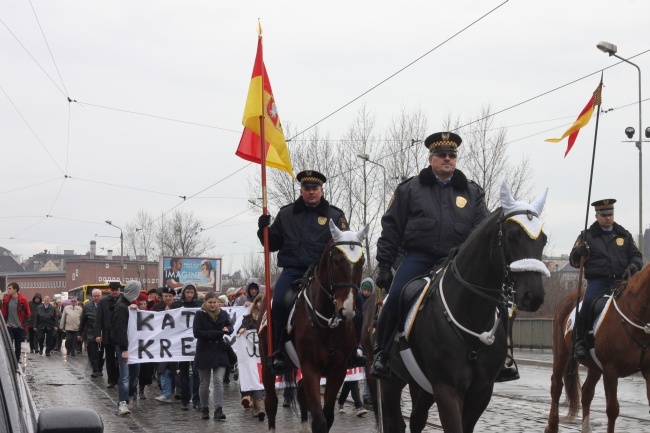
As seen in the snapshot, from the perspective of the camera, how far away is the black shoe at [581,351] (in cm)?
1215

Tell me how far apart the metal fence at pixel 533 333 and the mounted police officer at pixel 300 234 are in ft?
83.4

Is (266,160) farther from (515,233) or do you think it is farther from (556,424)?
(515,233)

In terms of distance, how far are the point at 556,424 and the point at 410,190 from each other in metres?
4.85

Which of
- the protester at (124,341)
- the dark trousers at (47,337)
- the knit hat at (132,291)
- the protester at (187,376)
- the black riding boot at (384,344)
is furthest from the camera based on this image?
the dark trousers at (47,337)

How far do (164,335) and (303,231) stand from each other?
24.7ft

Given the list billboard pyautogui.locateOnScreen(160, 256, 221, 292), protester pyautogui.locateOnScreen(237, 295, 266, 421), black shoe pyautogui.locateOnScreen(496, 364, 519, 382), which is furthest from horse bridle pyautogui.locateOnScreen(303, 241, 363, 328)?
billboard pyautogui.locateOnScreen(160, 256, 221, 292)

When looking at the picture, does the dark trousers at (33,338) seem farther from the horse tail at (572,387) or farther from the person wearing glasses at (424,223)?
the person wearing glasses at (424,223)

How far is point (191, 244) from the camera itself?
293 feet

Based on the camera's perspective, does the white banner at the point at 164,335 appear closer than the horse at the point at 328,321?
No

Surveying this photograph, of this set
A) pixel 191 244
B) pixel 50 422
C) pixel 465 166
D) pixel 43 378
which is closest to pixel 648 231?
pixel 191 244

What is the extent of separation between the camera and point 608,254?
12.3m

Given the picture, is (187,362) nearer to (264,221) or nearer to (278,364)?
(278,364)

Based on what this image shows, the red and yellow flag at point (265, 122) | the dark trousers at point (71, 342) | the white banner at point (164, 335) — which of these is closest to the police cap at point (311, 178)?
the red and yellow flag at point (265, 122)

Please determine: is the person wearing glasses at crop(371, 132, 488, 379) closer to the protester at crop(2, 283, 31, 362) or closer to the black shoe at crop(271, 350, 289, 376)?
the black shoe at crop(271, 350, 289, 376)
